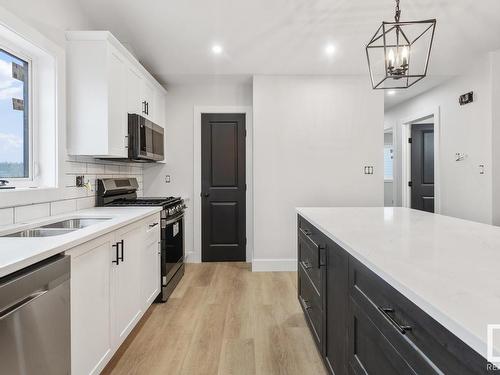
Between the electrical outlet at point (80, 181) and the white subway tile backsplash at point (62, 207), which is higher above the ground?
the electrical outlet at point (80, 181)

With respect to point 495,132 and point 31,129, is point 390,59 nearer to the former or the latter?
point 31,129

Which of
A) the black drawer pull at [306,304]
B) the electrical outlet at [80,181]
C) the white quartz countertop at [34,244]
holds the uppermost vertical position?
the electrical outlet at [80,181]

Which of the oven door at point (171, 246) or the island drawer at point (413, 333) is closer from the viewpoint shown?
the island drawer at point (413, 333)

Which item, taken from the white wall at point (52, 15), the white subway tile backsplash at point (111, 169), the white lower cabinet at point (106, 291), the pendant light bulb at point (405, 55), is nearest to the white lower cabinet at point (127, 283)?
the white lower cabinet at point (106, 291)

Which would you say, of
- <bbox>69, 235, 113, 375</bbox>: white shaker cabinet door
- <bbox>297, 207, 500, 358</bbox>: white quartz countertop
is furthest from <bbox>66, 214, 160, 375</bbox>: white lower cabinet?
<bbox>297, 207, 500, 358</bbox>: white quartz countertop

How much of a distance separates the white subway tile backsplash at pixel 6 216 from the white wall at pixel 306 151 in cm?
265

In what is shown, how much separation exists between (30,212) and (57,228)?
0.22 m

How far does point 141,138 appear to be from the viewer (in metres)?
3.12

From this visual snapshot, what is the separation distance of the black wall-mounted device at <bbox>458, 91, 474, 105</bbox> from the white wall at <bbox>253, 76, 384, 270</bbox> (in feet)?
3.29

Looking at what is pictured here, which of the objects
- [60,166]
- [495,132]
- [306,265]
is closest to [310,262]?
[306,265]

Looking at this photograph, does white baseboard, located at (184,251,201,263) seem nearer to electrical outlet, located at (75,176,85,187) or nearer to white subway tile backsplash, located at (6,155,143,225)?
white subway tile backsplash, located at (6,155,143,225)

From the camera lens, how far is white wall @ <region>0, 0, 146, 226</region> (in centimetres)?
190

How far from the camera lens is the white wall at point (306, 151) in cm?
404

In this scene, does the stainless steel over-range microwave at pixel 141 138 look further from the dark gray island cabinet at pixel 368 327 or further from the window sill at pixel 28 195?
the dark gray island cabinet at pixel 368 327
